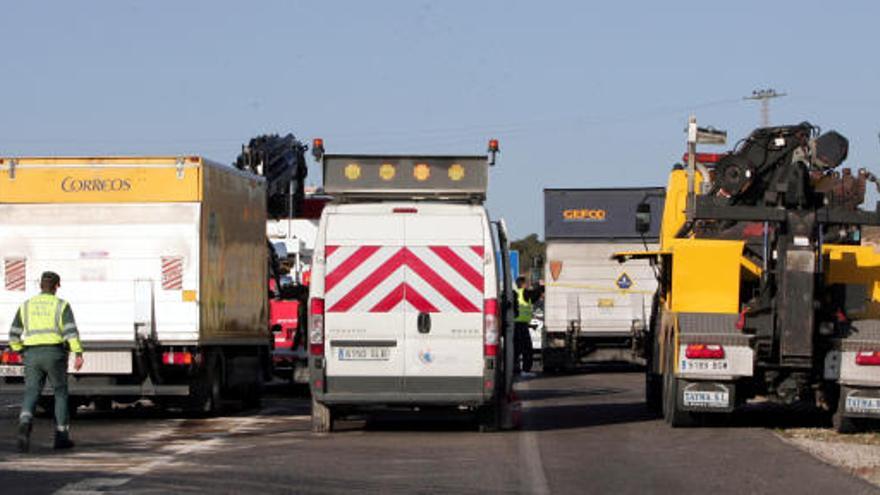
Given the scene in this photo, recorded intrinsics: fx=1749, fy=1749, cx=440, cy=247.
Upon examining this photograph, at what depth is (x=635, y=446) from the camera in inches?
640

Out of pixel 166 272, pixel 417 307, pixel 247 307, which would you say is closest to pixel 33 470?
pixel 417 307

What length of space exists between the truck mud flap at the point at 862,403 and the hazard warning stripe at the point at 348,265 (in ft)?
16.0

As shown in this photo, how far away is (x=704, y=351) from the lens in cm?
1741

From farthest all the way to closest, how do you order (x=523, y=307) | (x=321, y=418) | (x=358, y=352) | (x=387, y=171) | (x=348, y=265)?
(x=523, y=307)
(x=387, y=171)
(x=321, y=418)
(x=348, y=265)
(x=358, y=352)

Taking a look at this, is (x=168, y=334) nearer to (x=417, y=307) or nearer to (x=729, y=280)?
(x=417, y=307)

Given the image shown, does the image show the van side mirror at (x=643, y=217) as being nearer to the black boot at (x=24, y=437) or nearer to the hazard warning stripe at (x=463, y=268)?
the hazard warning stripe at (x=463, y=268)

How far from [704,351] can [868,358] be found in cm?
159

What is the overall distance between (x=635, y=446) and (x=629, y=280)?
17.0 m

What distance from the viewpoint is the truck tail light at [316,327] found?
1714 cm

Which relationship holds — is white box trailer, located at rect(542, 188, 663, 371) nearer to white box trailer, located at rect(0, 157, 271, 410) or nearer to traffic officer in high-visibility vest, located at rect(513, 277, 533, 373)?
traffic officer in high-visibility vest, located at rect(513, 277, 533, 373)

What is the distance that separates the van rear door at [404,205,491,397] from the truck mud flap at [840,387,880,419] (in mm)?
3627

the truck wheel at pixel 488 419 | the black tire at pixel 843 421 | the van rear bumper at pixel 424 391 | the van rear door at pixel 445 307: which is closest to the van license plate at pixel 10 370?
the van rear bumper at pixel 424 391

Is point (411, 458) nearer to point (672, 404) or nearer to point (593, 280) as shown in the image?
point (672, 404)

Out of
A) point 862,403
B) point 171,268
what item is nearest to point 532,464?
point 862,403
